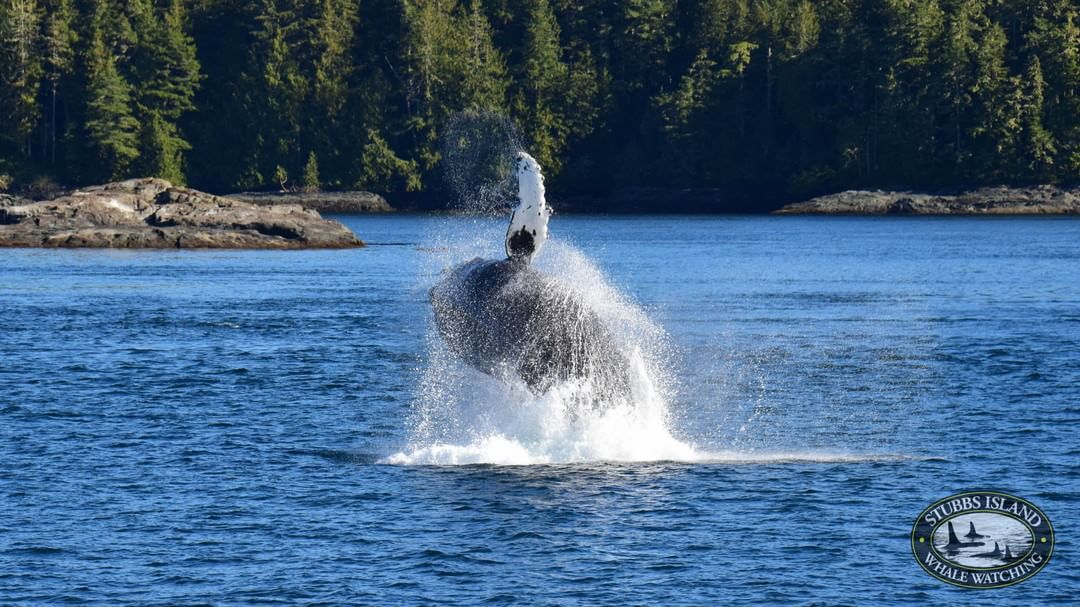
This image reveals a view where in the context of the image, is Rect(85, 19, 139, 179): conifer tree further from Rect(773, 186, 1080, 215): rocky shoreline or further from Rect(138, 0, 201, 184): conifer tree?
Rect(773, 186, 1080, 215): rocky shoreline

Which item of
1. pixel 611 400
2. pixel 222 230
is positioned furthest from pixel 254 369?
pixel 222 230

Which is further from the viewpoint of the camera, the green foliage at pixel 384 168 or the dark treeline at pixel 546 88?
the green foliage at pixel 384 168

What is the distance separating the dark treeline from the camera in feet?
564

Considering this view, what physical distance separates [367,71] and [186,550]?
170659mm

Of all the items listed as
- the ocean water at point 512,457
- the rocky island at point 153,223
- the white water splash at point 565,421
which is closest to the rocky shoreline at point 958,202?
the rocky island at point 153,223

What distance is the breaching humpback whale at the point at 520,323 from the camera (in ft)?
80.4

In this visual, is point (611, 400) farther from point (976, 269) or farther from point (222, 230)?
point (222, 230)

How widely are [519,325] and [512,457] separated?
601 centimetres

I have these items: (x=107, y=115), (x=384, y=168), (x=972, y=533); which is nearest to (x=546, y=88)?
(x=384, y=168)

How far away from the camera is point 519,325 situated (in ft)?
81.3

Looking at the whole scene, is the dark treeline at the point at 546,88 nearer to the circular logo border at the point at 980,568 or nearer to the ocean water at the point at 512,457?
the ocean water at the point at 512,457

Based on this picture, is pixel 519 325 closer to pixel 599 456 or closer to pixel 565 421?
pixel 565 421

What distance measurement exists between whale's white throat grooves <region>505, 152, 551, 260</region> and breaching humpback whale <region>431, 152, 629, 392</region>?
0.43ft

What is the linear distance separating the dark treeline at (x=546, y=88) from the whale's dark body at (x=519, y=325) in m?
150
